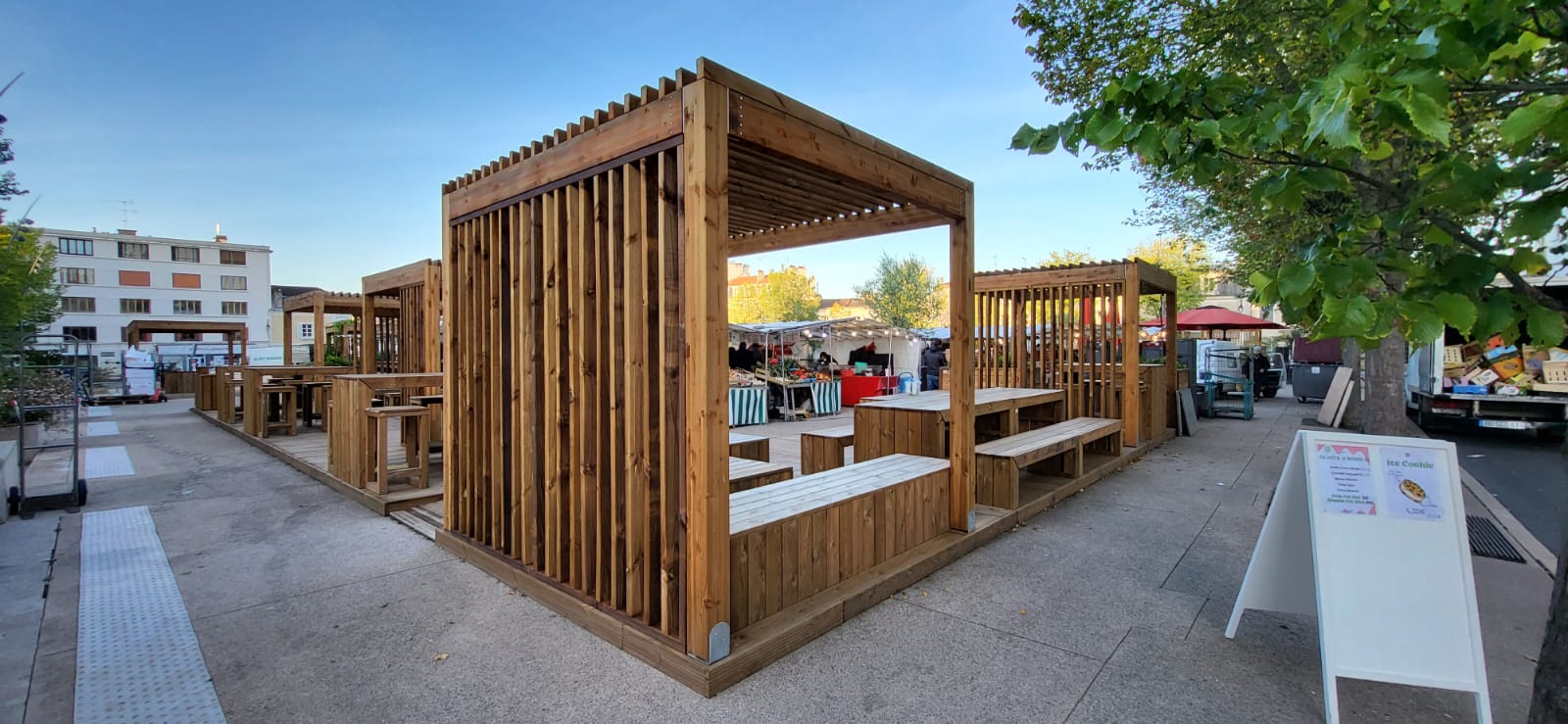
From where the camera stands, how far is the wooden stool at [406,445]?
18.0 feet

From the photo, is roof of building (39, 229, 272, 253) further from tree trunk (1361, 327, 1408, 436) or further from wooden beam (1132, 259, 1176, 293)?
tree trunk (1361, 327, 1408, 436)

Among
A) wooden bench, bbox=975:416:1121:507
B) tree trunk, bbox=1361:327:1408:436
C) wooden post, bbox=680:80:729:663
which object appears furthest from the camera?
tree trunk, bbox=1361:327:1408:436

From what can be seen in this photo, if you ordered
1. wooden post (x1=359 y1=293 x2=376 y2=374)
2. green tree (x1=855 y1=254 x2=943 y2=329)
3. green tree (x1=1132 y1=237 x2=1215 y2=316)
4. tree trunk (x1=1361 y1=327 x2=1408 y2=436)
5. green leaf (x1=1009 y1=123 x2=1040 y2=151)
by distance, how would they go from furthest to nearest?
green tree (x1=855 y1=254 x2=943 y2=329)
green tree (x1=1132 y1=237 x2=1215 y2=316)
wooden post (x1=359 y1=293 x2=376 y2=374)
tree trunk (x1=1361 y1=327 x2=1408 y2=436)
green leaf (x1=1009 y1=123 x2=1040 y2=151)

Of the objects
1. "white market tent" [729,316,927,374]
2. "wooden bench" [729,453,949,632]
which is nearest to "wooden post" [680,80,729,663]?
"wooden bench" [729,453,949,632]

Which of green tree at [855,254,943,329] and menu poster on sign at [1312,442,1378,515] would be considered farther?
green tree at [855,254,943,329]

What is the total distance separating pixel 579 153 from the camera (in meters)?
3.23

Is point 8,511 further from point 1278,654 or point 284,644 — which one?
point 1278,654

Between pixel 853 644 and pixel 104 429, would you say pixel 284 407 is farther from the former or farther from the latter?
pixel 853 644

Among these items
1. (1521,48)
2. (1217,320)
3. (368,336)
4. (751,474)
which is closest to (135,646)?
(751,474)

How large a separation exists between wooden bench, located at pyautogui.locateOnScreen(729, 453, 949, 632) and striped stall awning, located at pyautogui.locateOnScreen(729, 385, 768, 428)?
324 inches

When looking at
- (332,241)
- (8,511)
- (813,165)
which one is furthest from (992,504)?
(332,241)

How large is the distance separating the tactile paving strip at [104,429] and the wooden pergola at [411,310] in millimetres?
5309

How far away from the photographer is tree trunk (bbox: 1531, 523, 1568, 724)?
197 cm

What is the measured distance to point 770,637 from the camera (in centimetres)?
285
